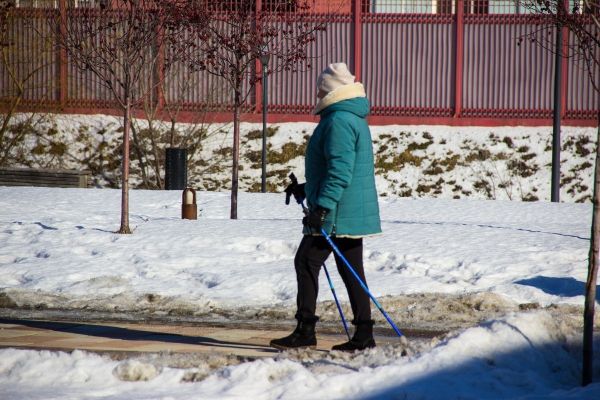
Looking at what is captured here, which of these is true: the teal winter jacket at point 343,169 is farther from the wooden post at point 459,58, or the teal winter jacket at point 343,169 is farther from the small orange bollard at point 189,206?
the wooden post at point 459,58

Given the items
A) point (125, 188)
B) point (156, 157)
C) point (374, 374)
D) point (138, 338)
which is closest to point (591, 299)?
point (374, 374)

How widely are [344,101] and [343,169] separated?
1.55 feet

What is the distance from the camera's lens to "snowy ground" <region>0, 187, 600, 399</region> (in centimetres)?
586

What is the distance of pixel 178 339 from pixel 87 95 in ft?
56.3

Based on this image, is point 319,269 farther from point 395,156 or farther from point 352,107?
point 395,156

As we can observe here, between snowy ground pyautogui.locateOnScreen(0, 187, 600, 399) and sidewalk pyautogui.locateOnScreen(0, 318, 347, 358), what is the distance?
0.80 metres

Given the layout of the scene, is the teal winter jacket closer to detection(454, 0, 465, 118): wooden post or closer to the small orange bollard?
the small orange bollard

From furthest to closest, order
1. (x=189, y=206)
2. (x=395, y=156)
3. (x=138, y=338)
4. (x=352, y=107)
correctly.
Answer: (x=395, y=156) → (x=189, y=206) → (x=138, y=338) → (x=352, y=107)

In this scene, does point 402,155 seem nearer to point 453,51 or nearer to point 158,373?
point 453,51

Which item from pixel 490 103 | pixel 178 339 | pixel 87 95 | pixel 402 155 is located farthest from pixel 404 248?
pixel 87 95

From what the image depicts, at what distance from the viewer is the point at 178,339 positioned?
7.86 meters

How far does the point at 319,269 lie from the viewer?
7.07 meters

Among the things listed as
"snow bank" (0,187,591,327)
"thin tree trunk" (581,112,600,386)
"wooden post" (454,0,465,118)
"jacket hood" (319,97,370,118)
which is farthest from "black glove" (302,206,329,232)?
"wooden post" (454,0,465,118)

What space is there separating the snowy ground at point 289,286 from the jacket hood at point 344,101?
1.56 metres
